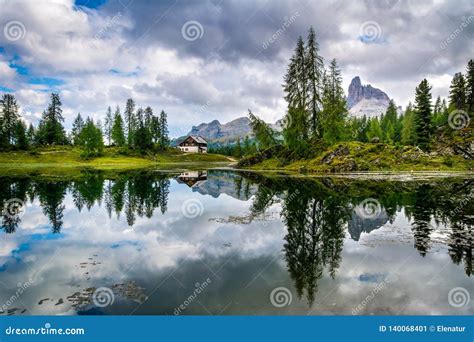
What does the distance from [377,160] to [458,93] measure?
60.1 m

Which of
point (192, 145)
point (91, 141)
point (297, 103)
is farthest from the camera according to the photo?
point (192, 145)

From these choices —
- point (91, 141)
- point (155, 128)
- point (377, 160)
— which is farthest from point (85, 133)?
point (377, 160)

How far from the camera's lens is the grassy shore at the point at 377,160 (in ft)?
193

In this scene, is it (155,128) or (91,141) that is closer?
(91,141)

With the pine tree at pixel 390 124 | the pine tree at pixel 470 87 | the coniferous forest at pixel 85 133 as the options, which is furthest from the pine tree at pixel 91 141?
the pine tree at pixel 470 87

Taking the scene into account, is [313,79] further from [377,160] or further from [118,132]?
[118,132]

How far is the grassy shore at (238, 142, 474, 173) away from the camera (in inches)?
2314

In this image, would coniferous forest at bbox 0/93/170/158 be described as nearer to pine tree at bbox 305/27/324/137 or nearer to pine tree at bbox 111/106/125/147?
pine tree at bbox 111/106/125/147

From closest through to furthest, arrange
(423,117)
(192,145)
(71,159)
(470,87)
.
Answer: (423,117), (470,87), (71,159), (192,145)

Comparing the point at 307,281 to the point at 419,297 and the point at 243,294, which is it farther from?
the point at 419,297

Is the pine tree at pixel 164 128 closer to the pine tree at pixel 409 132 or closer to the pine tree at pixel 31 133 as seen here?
the pine tree at pixel 31 133

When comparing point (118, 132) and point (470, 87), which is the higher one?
point (470, 87)

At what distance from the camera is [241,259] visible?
1291 centimetres

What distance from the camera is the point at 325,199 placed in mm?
26031
